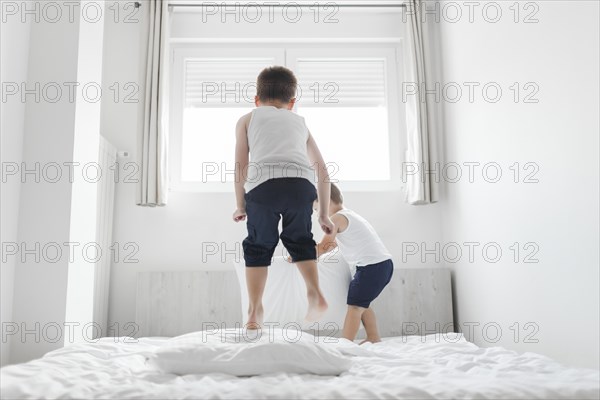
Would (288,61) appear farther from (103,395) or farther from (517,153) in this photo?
(103,395)

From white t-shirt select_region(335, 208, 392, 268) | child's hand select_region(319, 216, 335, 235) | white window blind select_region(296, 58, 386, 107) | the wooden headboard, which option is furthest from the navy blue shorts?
white window blind select_region(296, 58, 386, 107)

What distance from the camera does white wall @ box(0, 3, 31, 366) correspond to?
6.59ft

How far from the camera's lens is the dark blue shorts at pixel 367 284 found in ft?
8.82

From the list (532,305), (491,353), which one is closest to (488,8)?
(532,305)

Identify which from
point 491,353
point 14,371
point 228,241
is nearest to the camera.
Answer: point 14,371

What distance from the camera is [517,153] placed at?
8.23 ft

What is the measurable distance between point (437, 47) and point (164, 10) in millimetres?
1780

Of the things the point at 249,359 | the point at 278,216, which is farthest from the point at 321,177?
the point at 249,359

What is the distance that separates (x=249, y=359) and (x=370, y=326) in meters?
1.42

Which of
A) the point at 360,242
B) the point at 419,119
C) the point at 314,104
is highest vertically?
the point at 314,104

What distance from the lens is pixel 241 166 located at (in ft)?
7.10

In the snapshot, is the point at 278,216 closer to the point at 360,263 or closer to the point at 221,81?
the point at 360,263

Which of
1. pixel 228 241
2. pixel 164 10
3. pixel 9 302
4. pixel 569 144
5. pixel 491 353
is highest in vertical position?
pixel 164 10

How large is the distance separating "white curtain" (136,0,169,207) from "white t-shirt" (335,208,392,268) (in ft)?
4.06
